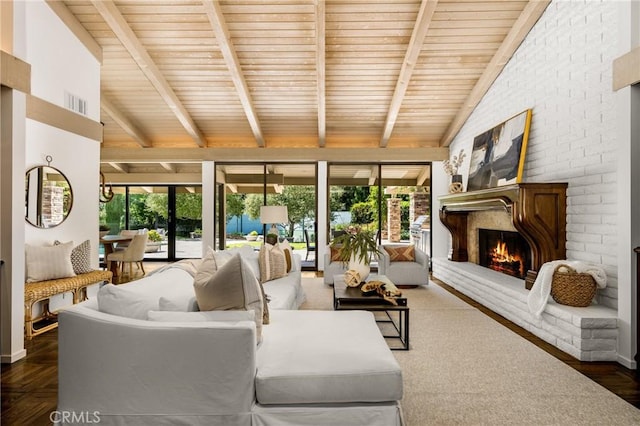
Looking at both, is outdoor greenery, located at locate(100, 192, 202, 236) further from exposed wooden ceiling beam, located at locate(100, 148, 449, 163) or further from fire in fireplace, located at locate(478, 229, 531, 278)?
fire in fireplace, located at locate(478, 229, 531, 278)

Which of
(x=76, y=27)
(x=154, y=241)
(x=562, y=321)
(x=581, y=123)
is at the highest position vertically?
(x=76, y=27)

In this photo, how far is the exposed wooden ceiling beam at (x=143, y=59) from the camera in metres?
4.21

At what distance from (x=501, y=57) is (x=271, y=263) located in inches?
160

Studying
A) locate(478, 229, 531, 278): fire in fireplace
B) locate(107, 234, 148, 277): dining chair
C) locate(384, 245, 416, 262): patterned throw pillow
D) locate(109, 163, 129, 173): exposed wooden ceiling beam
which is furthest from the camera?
locate(109, 163, 129, 173): exposed wooden ceiling beam

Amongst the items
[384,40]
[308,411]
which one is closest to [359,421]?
[308,411]

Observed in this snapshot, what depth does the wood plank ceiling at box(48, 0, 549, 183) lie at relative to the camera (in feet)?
15.0

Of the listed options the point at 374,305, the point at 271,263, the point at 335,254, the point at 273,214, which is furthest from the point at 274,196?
the point at 374,305

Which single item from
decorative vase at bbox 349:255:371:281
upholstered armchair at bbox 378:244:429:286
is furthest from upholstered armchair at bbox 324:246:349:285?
decorative vase at bbox 349:255:371:281

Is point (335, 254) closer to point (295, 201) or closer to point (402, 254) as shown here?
point (402, 254)

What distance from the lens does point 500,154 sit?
5004 mm

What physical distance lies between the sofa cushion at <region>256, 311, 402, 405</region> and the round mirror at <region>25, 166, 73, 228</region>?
3513mm

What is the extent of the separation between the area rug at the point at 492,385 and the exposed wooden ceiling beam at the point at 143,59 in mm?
4600

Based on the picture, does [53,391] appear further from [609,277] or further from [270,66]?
[270,66]

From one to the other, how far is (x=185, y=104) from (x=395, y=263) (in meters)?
4.35
